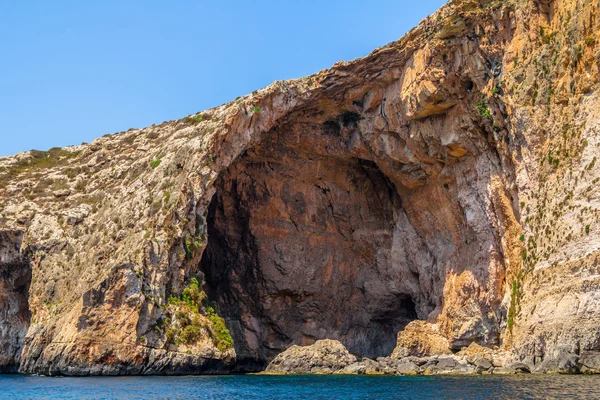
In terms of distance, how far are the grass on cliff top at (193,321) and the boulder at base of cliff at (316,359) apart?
5223 mm

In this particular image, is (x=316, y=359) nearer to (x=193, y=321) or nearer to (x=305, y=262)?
(x=193, y=321)

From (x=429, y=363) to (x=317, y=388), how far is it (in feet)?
40.2

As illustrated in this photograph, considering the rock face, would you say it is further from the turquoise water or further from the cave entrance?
the turquoise water

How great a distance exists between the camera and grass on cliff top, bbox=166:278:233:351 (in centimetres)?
4838

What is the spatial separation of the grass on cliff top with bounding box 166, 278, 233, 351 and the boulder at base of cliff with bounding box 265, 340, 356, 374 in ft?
17.1

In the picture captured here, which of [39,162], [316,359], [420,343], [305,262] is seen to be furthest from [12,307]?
[420,343]

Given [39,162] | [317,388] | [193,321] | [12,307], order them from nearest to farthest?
[317,388] → [193,321] → [12,307] → [39,162]

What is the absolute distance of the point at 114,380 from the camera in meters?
42.6

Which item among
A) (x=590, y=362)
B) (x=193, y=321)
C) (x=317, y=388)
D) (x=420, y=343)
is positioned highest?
(x=193, y=321)

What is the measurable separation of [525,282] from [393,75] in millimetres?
18377

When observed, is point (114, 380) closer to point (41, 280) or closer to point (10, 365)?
point (41, 280)

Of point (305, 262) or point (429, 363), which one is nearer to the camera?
point (429, 363)

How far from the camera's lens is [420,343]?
169ft

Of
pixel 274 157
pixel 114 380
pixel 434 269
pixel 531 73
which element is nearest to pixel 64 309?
pixel 114 380
